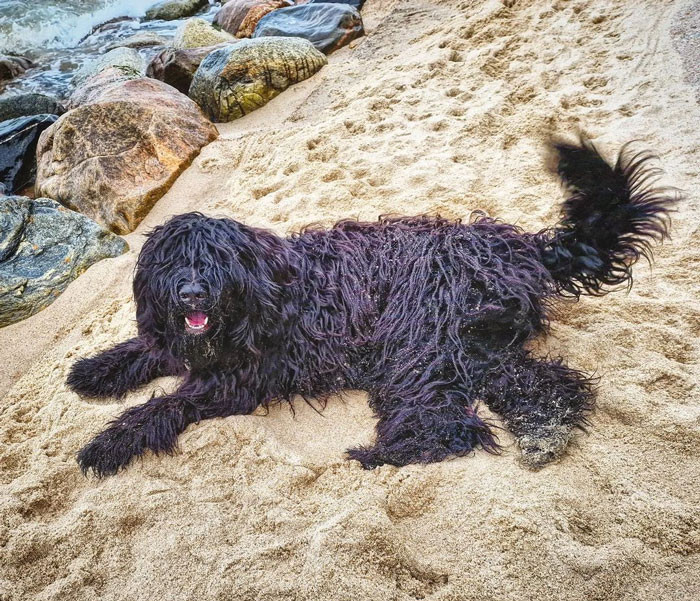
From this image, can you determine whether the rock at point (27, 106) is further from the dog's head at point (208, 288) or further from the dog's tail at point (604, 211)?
the dog's tail at point (604, 211)

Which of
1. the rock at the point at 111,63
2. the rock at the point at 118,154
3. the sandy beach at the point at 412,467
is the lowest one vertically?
the sandy beach at the point at 412,467

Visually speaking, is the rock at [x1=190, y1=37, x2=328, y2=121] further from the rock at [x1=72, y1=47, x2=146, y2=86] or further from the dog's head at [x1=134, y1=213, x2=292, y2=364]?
the dog's head at [x1=134, y1=213, x2=292, y2=364]

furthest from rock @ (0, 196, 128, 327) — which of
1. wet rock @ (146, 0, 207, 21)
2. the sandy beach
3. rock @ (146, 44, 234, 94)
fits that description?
wet rock @ (146, 0, 207, 21)

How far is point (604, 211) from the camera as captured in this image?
210 cm

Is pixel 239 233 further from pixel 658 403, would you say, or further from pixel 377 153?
pixel 377 153

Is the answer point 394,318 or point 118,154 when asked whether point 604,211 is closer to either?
point 394,318

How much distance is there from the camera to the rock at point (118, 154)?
15.0ft

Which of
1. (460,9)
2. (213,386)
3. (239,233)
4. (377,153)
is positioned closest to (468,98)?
(377,153)

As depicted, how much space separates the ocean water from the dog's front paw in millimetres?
10294

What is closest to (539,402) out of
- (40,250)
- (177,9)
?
(40,250)

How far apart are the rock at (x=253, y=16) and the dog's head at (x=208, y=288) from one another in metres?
8.76

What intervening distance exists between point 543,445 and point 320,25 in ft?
24.4

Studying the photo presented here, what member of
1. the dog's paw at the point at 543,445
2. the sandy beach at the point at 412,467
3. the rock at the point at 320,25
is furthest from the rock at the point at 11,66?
the dog's paw at the point at 543,445

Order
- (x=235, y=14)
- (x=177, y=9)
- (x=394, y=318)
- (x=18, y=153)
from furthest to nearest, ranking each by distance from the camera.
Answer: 1. (x=177, y=9)
2. (x=235, y=14)
3. (x=18, y=153)
4. (x=394, y=318)
